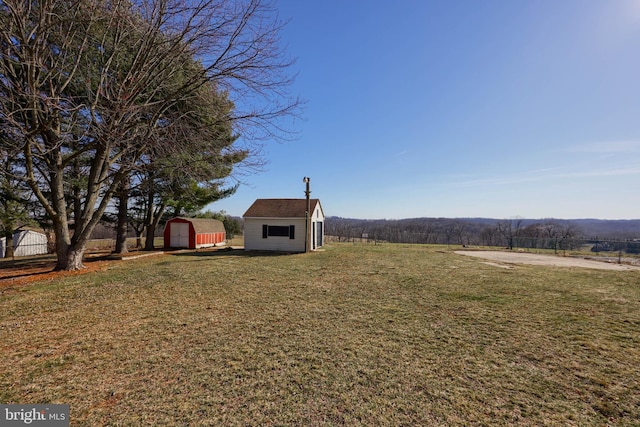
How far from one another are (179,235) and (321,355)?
17265 mm

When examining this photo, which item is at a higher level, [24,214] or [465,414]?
[24,214]

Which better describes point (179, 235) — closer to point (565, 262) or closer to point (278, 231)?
point (278, 231)

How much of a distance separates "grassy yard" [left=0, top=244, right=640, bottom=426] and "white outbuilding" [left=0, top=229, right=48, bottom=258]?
2365cm

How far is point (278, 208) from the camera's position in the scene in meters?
16.8

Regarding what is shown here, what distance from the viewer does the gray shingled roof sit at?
53.0 ft

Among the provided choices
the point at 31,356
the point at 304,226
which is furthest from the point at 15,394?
the point at 304,226

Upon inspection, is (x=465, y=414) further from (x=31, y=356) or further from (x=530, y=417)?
(x=31, y=356)

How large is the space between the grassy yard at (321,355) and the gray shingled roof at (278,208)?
9597 mm

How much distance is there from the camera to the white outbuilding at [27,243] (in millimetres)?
22000

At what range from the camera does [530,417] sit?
2314 millimetres

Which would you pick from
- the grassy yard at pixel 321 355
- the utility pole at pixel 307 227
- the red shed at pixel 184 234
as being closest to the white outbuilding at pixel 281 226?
the utility pole at pixel 307 227

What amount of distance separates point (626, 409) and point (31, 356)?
21.1 ft

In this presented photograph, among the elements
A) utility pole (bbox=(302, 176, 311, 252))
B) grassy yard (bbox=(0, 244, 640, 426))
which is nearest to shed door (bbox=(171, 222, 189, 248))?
utility pole (bbox=(302, 176, 311, 252))

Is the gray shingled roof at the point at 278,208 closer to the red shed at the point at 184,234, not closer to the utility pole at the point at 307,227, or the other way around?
the utility pole at the point at 307,227
